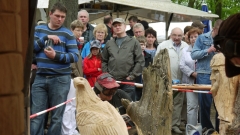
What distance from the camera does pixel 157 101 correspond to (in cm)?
422

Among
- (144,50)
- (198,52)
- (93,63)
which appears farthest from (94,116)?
(144,50)

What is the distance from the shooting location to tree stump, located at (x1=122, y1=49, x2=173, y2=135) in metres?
4.19

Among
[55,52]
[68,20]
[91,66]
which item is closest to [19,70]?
[55,52]

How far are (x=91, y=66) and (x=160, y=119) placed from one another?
385 centimetres

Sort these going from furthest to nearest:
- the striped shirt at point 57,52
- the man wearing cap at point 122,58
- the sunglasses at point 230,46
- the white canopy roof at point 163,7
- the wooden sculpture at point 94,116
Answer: the white canopy roof at point 163,7, the man wearing cap at point 122,58, the striped shirt at point 57,52, the wooden sculpture at point 94,116, the sunglasses at point 230,46

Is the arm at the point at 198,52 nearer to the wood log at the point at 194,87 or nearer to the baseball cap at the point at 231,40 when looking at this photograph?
the wood log at the point at 194,87

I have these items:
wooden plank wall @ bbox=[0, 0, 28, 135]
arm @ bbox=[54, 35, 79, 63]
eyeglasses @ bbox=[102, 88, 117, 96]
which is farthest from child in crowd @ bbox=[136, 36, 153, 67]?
wooden plank wall @ bbox=[0, 0, 28, 135]

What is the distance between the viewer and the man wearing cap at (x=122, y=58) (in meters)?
7.73

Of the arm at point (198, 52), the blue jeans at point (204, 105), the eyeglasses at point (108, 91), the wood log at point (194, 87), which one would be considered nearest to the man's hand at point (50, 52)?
the eyeglasses at point (108, 91)

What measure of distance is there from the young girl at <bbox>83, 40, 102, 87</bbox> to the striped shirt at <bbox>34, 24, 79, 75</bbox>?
135 centimetres

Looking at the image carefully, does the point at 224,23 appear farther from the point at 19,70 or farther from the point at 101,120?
the point at 19,70

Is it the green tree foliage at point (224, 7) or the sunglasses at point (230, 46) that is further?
the green tree foliage at point (224, 7)

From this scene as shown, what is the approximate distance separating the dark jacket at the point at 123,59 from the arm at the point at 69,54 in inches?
51.8

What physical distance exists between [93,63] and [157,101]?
3.86 meters
